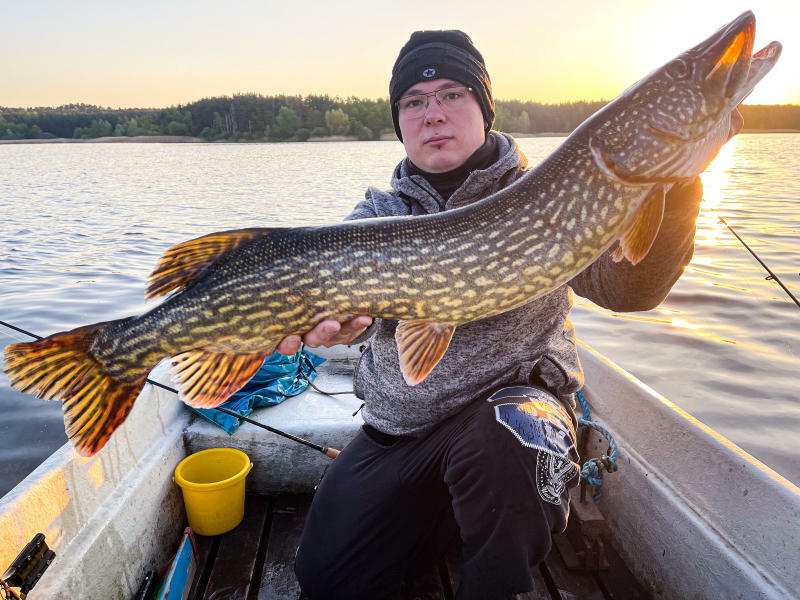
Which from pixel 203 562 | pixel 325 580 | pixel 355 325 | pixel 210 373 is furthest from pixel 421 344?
pixel 203 562

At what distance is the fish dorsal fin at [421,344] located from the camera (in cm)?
173

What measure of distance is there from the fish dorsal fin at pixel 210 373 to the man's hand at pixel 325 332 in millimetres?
116

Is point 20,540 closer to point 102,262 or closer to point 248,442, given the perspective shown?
point 248,442

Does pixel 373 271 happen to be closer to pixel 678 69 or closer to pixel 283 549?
pixel 678 69

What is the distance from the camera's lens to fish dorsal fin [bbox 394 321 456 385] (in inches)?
68.2

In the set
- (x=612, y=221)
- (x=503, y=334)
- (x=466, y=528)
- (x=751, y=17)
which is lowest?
(x=466, y=528)

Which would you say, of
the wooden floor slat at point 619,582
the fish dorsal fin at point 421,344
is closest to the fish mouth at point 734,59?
the fish dorsal fin at point 421,344

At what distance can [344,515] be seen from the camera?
2.07 meters

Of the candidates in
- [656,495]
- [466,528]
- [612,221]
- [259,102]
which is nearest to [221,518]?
[466,528]

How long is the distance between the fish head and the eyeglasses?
35.2 inches

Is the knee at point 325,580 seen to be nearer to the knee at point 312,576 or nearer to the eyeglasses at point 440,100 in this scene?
the knee at point 312,576

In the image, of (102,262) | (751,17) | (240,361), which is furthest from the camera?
(102,262)

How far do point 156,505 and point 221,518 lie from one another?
262 mm

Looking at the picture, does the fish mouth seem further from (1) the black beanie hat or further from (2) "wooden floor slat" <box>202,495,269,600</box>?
(2) "wooden floor slat" <box>202,495,269,600</box>
